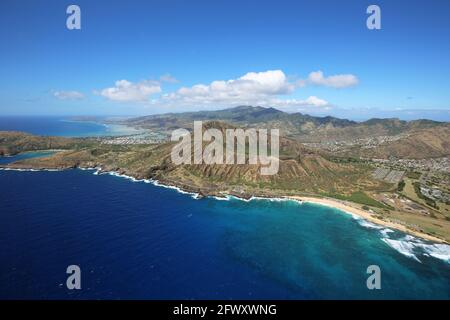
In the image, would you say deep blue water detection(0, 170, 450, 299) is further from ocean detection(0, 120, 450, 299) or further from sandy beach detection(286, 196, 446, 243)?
sandy beach detection(286, 196, 446, 243)

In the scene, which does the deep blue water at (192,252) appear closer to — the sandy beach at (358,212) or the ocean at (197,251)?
the ocean at (197,251)

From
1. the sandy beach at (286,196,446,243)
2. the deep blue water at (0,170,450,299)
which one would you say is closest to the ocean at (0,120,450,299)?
the deep blue water at (0,170,450,299)

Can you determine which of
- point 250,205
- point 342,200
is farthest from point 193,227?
point 342,200

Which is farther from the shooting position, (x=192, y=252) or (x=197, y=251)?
(x=197, y=251)

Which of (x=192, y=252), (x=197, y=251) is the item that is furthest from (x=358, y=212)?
(x=192, y=252)

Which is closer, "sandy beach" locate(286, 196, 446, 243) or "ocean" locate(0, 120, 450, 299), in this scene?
"ocean" locate(0, 120, 450, 299)

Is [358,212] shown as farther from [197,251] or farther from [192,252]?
[192,252]
